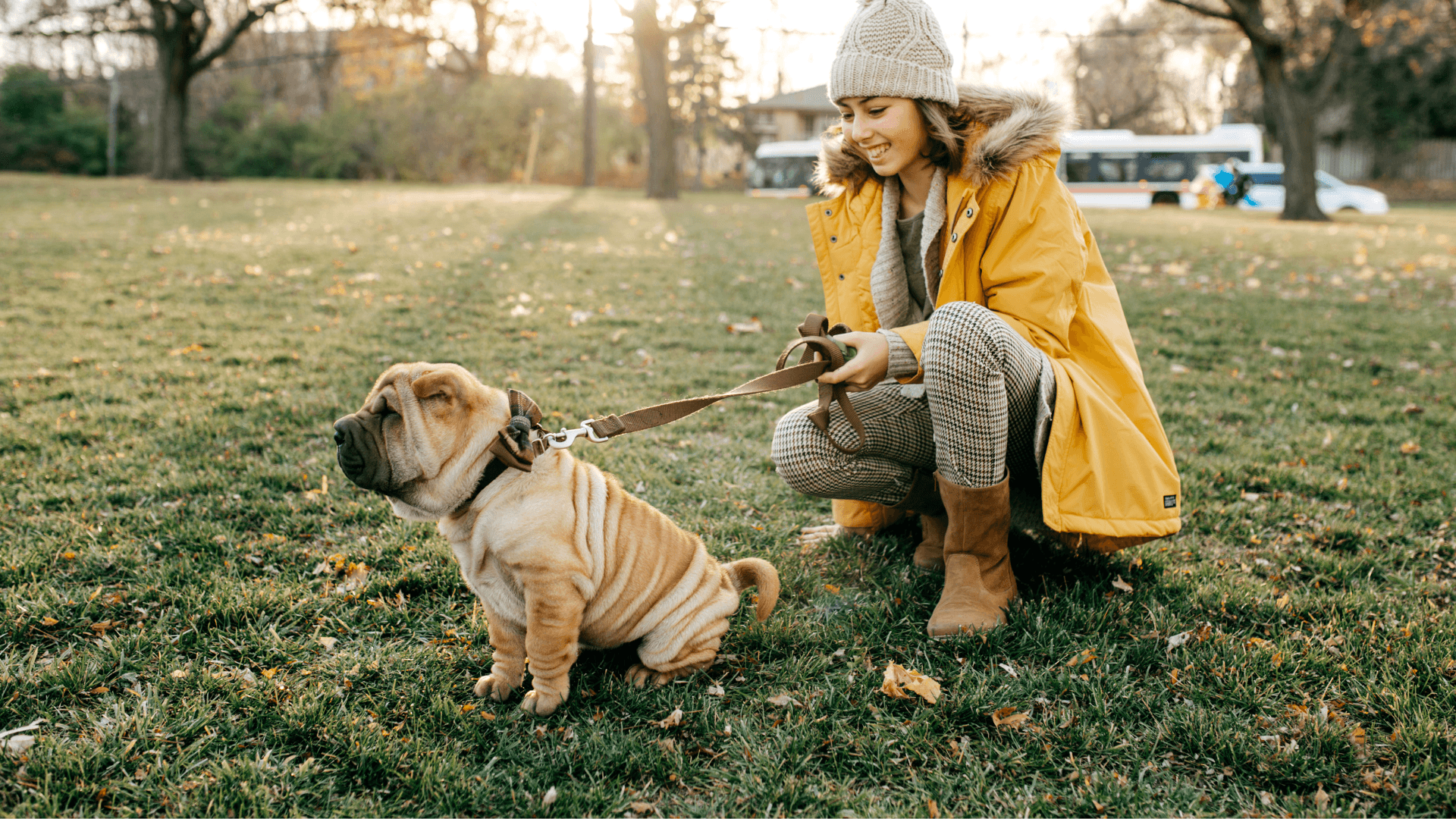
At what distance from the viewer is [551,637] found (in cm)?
222

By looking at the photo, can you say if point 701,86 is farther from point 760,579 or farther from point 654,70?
point 760,579

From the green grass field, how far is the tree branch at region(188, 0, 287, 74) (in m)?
17.7

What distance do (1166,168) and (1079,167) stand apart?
2.95m

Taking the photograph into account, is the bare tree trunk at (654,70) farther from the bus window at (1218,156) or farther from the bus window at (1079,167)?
the bus window at (1218,156)

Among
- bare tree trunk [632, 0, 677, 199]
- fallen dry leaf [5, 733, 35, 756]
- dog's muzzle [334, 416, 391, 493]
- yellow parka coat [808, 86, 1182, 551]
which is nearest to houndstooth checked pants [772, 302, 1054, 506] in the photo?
yellow parka coat [808, 86, 1182, 551]

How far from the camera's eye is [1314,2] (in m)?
18.3

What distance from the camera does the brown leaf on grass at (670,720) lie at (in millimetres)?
2354

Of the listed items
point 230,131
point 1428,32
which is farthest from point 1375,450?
point 1428,32

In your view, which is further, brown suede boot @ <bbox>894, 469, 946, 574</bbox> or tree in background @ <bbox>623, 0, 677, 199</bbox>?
tree in background @ <bbox>623, 0, 677, 199</bbox>

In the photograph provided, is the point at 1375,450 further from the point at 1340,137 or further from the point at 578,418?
the point at 1340,137

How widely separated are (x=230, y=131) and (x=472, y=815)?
32164mm

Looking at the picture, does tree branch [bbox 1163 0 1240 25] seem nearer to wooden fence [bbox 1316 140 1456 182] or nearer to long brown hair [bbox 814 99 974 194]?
long brown hair [bbox 814 99 974 194]

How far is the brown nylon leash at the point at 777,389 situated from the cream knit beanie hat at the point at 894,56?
83cm

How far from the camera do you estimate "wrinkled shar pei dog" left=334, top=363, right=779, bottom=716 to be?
6.93 feet
